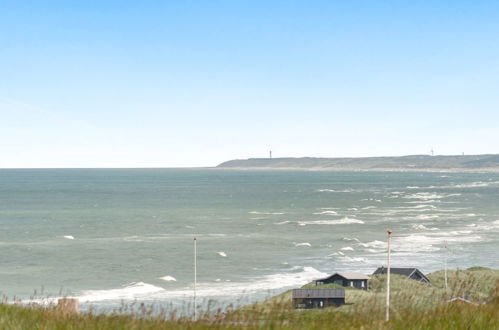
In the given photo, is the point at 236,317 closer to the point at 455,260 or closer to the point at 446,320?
the point at 446,320

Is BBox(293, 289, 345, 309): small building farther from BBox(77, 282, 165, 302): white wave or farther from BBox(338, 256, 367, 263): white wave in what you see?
BBox(338, 256, 367, 263): white wave

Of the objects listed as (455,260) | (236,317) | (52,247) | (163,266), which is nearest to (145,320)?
(236,317)

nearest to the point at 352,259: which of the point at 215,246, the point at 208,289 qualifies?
the point at 215,246

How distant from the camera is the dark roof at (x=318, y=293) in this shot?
140 ft

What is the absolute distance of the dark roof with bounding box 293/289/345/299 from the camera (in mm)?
42619

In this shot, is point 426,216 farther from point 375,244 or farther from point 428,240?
point 375,244

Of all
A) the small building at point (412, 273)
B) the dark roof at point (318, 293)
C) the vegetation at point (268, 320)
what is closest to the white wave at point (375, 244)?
the small building at point (412, 273)

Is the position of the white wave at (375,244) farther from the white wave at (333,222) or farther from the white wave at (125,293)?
the white wave at (125,293)

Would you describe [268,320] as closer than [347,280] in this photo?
Yes

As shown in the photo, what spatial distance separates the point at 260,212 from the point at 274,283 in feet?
241

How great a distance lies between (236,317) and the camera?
9.38 metres

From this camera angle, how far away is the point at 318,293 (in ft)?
142

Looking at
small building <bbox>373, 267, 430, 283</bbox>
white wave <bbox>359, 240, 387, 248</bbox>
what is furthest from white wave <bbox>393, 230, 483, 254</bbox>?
small building <bbox>373, 267, 430, 283</bbox>

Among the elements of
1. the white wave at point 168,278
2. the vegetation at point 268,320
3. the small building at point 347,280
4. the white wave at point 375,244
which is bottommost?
the white wave at point 168,278
